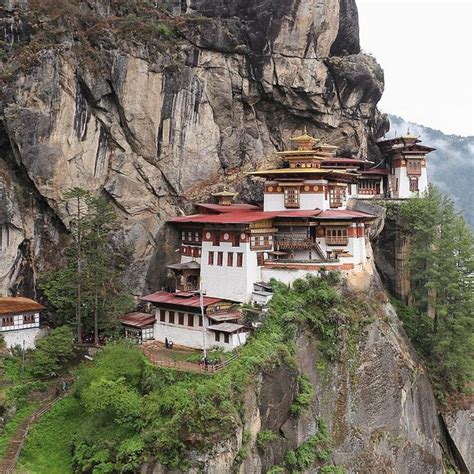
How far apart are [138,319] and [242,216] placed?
916 centimetres

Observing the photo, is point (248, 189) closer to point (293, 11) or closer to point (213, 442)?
point (293, 11)

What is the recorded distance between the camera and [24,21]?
38.4m

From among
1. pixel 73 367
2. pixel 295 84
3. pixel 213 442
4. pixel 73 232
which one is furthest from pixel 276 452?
pixel 295 84

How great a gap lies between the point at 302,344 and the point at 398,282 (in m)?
15.8

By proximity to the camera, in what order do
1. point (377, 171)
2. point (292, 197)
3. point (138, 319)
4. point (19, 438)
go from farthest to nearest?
point (377, 171), point (292, 197), point (138, 319), point (19, 438)

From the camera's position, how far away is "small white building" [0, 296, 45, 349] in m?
34.2

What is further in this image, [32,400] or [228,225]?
[228,225]

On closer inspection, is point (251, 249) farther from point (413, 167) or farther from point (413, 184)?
point (413, 167)

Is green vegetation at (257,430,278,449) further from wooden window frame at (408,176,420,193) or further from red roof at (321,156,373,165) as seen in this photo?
wooden window frame at (408,176,420,193)

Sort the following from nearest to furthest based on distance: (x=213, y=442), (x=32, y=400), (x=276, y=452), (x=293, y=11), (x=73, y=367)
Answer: (x=213, y=442)
(x=276, y=452)
(x=32, y=400)
(x=73, y=367)
(x=293, y=11)

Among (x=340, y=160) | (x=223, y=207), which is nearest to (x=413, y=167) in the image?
(x=340, y=160)

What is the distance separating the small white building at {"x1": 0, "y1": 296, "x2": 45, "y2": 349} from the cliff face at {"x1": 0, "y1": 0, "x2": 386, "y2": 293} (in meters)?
1.98

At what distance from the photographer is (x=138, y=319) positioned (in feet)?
118

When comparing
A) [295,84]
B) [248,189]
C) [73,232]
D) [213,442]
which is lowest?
[213,442]
